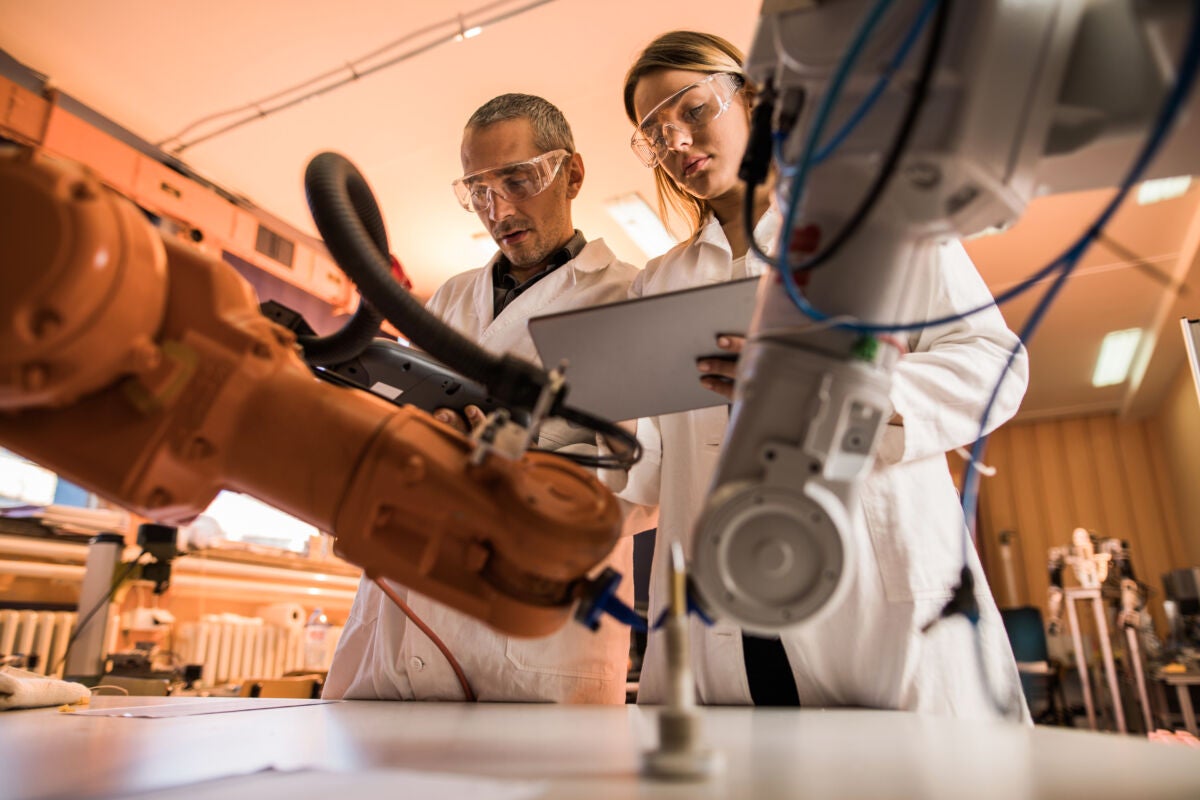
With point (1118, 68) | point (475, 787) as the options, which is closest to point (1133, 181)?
point (1118, 68)

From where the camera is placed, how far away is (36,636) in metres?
3.05

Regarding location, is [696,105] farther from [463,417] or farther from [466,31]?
[466,31]

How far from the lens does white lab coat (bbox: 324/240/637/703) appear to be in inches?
44.9

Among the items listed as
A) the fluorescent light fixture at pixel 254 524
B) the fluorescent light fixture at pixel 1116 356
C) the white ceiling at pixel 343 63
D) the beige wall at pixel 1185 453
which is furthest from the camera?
the beige wall at pixel 1185 453

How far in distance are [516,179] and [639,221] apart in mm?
3067

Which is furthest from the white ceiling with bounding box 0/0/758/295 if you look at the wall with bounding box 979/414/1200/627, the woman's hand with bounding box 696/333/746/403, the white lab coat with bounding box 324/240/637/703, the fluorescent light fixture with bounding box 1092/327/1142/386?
the wall with bounding box 979/414/1200/627

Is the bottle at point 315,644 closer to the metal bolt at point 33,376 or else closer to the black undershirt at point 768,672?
the black undershirt at point 768,672

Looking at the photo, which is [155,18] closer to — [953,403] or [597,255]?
[597,255]

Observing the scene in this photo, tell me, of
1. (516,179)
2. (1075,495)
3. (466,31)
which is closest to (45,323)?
(516,179)

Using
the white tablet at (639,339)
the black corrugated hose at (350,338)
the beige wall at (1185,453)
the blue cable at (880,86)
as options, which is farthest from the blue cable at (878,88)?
the beige wall at (1185,453)

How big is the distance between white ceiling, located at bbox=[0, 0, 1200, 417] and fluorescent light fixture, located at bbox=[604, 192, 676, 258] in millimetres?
66

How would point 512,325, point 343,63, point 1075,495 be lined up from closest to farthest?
point 512,325, point 343,63, point 1075,495

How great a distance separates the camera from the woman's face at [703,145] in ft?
4.47

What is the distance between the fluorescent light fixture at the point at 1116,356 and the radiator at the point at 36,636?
722 cm
